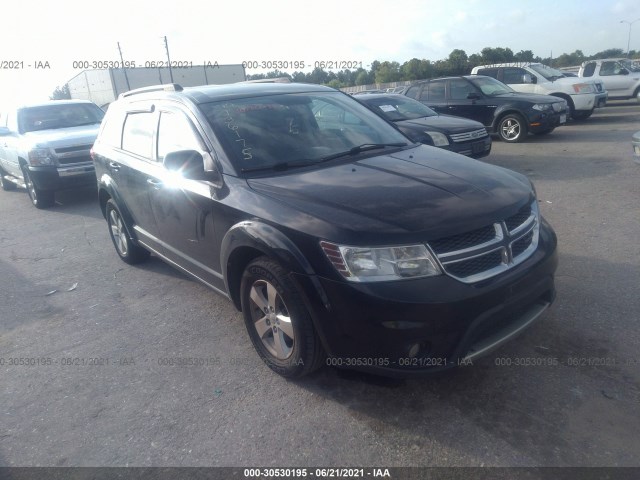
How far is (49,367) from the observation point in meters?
3.84

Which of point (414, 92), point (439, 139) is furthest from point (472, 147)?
point (414, 92)

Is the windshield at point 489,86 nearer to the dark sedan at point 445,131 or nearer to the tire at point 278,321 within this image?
the dark sedan at point 445,131

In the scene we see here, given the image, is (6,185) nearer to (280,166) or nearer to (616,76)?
(280,166)

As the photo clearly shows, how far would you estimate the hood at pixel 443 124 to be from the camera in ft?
28.6

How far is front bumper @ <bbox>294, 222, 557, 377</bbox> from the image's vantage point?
259 cm

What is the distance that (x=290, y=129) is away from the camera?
3.92 m

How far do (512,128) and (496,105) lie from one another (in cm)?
68

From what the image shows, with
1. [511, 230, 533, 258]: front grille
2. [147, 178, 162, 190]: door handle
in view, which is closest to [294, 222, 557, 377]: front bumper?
[511, 230, 533, 258]: front grille

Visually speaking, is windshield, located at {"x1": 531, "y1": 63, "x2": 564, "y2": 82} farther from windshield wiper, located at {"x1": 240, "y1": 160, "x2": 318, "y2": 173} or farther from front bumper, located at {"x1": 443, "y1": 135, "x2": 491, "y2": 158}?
windshield wiper, located at {"x1": 240, "y1": 160, "x2": 318, "y2": 173}

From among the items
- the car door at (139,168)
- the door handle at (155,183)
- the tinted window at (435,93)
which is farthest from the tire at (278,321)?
the tinted window at (435,93)

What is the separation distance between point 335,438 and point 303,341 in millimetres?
564

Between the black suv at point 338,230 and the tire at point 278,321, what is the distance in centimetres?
1

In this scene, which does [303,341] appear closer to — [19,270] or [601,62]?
[19,270]

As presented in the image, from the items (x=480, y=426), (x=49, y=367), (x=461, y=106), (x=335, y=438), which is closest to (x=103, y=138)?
(x=49, y=367)
